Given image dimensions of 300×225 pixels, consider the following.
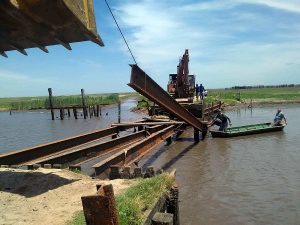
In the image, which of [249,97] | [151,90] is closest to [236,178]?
[151,90]

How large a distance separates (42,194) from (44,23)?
3129 mm

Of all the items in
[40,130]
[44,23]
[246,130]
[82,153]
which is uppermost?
[44,23]

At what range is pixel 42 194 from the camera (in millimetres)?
6750

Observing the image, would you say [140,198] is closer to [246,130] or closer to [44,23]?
[44,23]

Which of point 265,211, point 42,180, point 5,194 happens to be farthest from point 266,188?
point 5,194

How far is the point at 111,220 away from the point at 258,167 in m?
10.8

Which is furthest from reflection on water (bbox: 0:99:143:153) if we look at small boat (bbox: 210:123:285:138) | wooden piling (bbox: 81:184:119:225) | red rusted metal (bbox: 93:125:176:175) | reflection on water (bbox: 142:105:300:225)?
wooden piling (bbox: 81:184:119:225)

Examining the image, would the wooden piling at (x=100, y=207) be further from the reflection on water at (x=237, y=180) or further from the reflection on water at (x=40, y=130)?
the reflection on water at (x=40, y=130)

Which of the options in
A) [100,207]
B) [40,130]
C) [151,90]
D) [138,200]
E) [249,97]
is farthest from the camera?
→ [249,97]

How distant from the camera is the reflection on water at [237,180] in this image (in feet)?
28.3

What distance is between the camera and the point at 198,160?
15.2 meters

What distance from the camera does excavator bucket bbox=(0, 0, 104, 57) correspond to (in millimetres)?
4797

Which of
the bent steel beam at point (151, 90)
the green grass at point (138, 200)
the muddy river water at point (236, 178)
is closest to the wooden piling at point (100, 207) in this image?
the green grass at point (138, 200)

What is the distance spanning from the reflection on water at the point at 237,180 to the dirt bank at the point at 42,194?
260 cm
